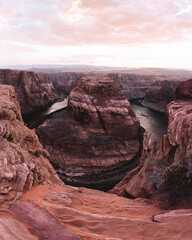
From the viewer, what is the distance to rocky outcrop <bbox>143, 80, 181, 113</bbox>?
45525 mm

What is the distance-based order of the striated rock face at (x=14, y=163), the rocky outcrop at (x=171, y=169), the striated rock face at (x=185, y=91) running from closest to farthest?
the striated rock face at (x=14, y=163) < the rocky outcrop at (x=171, y=169) < the striated rock face at (x=185, y=91)

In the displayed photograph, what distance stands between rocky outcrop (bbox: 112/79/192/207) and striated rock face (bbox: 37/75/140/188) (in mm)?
7250

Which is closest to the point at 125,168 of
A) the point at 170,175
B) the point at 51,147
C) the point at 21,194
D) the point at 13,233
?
the point at 51,147

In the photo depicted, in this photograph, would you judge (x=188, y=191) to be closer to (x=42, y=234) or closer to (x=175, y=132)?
(x=175, y=132)

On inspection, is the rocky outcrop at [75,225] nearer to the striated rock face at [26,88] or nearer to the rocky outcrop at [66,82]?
the striated rock face at [26,88]

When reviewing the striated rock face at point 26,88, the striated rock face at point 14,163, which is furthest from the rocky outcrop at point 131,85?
the striated rock face at point 14,163

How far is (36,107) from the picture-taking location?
43875 millimetres

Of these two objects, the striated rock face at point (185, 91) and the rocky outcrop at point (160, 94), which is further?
the rocky outcrop at point (160, 94)

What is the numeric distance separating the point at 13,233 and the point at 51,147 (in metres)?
17.1

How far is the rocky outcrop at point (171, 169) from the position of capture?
522 centimetres

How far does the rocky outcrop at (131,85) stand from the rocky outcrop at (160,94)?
9514 millimetres

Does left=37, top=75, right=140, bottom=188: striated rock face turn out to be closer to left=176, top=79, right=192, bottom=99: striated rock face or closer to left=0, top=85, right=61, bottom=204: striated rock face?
left=0, top=85, right=61, bottom=204: striated rock face

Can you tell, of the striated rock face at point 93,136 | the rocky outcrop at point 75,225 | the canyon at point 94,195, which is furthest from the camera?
the striated rock face at point 93,136

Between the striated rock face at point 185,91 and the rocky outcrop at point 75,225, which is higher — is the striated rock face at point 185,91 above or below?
above
